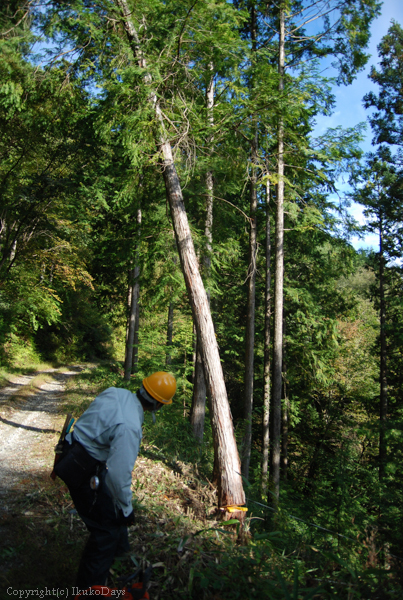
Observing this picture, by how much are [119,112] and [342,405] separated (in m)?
14.3

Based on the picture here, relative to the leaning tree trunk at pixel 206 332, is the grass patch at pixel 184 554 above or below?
below

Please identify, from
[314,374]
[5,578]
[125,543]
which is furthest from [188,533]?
[314,374]

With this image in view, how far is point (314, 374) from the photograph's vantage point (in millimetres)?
13742

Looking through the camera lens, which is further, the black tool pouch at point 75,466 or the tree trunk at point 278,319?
the tree trunk at point 278,319

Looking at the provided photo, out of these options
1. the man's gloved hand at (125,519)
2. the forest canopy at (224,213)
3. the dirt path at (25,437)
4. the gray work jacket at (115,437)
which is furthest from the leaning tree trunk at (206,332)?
the dirt path at (25,437)

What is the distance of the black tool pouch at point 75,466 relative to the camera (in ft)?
9.08

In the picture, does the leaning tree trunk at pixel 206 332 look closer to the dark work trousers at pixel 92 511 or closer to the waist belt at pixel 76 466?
the dark work trousers at pixel 92 511

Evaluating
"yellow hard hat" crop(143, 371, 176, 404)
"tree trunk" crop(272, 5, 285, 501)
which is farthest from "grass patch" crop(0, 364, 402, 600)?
"tree trunk" crop(272, 5, 285, 501)

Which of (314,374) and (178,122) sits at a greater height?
(178,122)

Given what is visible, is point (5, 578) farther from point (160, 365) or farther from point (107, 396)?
point (160, 365)

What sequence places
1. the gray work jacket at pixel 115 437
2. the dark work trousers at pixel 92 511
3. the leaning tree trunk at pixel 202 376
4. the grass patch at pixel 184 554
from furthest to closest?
1. the leaning tree trunk at pixel 202 376
2. the grass patch at pixel 184 554
3. the dark work trousers at pixel 92 511
4. the gray work jacket at pixel 115 437

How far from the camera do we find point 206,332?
237 inches

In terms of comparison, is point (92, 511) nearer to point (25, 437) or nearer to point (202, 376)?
point (25, 437)

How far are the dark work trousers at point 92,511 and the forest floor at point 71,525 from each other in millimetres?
495
